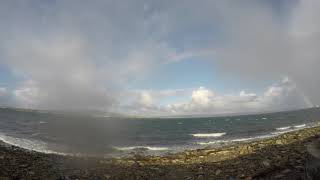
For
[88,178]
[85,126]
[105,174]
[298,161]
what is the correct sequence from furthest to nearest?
[85,126], [105,174], [88,178], [298,161]

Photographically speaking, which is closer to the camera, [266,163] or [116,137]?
[266,163]

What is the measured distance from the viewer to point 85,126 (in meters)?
64.9

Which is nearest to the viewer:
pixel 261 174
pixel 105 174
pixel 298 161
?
pixel 261 174

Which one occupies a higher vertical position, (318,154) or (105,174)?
(318,154)

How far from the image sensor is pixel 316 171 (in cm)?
755

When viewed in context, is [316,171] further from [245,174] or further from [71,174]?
[71,174]

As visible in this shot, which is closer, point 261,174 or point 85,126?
point 261,174

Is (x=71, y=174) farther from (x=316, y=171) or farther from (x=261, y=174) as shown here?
(x=316, y=171)

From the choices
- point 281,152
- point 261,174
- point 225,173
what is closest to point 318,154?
point 261,174

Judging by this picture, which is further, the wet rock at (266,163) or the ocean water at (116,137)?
the ocean water at (116,137)

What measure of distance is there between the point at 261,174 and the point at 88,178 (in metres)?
5.89

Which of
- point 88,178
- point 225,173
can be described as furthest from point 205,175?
point 88,178

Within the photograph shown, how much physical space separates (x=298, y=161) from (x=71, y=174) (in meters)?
8.01

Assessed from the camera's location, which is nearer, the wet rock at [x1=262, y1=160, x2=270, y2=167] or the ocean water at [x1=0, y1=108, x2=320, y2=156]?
the wet rock at [x1=262, y1=160, x2=270, y2=167]
